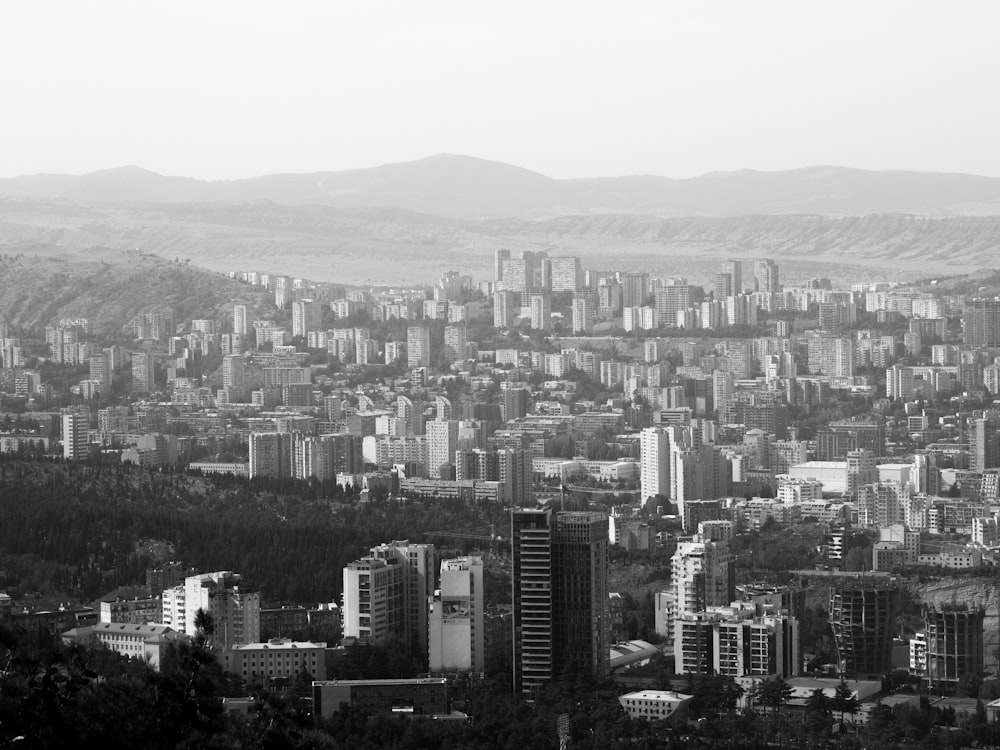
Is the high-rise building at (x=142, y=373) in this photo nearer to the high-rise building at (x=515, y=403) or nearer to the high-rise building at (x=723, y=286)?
the high-rise building at (x=515, y=403)

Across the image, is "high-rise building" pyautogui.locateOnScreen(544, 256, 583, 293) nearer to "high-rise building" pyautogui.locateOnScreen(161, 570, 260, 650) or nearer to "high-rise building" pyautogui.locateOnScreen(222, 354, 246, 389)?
"high-rise building" pyautogui.locateOnScreen(222, 354, 246, 389)

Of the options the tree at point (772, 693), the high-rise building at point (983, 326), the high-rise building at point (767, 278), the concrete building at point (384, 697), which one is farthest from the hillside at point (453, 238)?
the concrete building at point (384, 697)

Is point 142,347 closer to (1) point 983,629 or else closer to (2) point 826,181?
(1) point 983,629

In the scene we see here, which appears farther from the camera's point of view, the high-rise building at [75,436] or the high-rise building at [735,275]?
the high-rise building at [735,275]

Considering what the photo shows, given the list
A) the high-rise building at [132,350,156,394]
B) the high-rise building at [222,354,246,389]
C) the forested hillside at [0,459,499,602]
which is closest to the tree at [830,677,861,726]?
the forested hillside at [0,459,499,602]

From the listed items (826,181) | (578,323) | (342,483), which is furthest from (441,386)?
(826,181)

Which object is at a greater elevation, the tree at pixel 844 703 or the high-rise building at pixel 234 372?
the high-rise building at pixel 234 372

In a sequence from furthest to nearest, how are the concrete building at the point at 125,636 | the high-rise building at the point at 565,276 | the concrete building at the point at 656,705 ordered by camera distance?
1. the high-rise building at the point at 565,276
2. the concrete building at the point at 125,636
3. the concrete building at the point at 656,705
